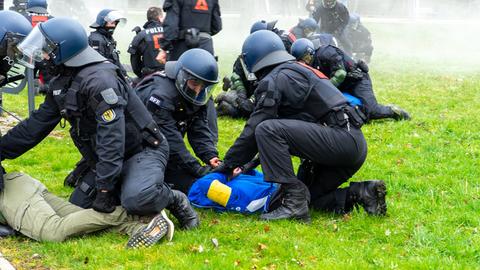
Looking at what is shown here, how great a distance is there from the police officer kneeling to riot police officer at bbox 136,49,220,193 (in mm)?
408

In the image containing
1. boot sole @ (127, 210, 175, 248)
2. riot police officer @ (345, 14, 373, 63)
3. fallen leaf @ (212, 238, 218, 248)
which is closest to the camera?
boot sole @ (127, 210, 175, 248)

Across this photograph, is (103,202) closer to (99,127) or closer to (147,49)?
(99,127)

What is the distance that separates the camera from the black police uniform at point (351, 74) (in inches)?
366

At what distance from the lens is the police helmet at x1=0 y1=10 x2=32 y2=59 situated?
5.64m

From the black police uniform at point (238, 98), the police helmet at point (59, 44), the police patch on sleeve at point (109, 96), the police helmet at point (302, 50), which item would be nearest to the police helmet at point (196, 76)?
the police helmet at point (59, 44)

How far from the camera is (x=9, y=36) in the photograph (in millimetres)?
5676

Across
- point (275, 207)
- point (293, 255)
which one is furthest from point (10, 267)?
point (275, 207)

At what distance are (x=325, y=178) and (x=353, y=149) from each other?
0.42 meters

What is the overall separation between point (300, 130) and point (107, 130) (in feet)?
5.06

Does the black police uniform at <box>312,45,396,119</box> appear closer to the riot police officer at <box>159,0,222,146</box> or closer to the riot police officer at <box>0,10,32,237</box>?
the riot police officer at <box>159,0,222,146</box>

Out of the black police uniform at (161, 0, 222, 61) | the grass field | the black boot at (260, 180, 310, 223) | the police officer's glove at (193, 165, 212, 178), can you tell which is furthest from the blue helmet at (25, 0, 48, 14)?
the black boot at (260, 180, 310, 223)

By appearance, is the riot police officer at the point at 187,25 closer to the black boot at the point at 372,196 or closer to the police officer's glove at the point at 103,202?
the black boot at the point at 372,196

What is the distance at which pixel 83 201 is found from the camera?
18.1ft

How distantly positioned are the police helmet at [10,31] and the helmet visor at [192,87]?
4.37 feet
